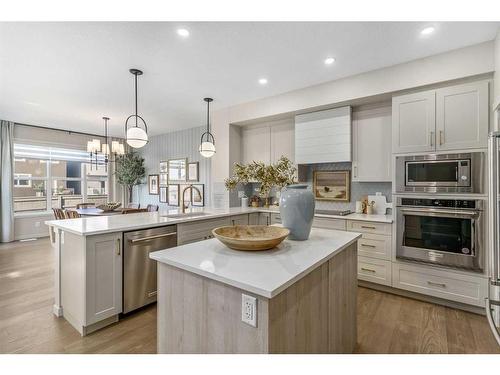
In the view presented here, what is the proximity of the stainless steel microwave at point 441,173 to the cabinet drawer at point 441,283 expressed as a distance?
34.8 inches

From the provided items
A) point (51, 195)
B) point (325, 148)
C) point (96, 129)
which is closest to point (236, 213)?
point (325, 148)

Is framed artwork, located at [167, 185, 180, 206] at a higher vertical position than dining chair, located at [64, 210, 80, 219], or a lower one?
higher

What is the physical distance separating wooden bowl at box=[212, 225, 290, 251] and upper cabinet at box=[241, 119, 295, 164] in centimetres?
260

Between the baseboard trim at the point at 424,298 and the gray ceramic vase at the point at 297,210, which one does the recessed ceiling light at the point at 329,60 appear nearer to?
the gray ceramic vase at the point at 297,210

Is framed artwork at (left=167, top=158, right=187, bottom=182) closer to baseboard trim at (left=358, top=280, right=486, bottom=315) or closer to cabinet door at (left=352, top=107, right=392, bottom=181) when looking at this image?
cabinet door at (left=352, top=107, right=392, bottom=181)

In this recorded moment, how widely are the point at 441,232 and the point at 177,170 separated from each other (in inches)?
217

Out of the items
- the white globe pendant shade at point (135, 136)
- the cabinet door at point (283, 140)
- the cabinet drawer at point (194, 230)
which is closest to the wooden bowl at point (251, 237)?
the cabinet drawer at point (194, 230)

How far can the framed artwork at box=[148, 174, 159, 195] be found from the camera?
7.10m

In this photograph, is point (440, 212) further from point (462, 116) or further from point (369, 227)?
point (462, 116)

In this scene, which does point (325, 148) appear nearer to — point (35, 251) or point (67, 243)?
point (67, 243)

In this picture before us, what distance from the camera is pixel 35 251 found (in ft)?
15.9

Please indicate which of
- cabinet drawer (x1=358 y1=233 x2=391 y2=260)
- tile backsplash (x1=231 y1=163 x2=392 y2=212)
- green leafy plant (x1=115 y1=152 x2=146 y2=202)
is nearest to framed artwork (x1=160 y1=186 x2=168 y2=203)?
green leafy plant (x1=115 y1=152 x2=146 y2=202)

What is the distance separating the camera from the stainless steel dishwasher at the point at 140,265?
2480mm
